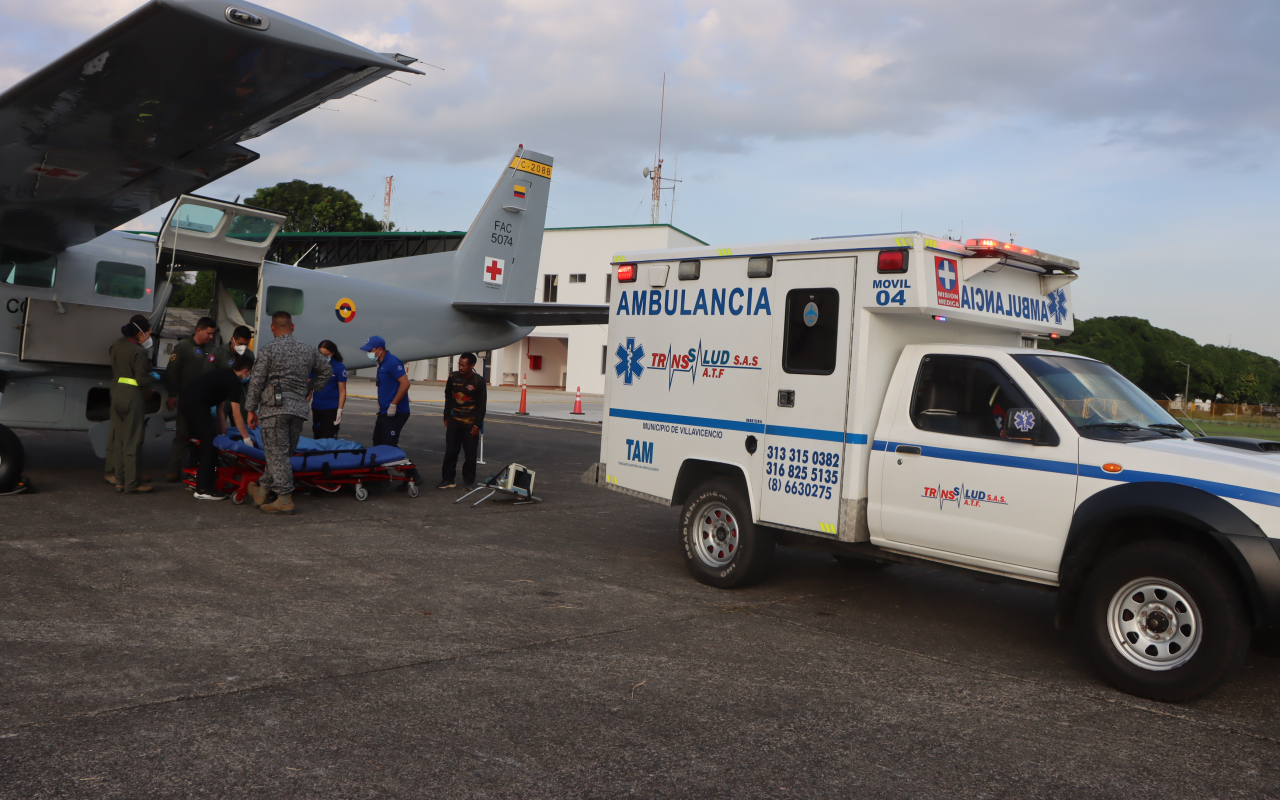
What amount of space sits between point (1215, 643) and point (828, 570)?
144 inches

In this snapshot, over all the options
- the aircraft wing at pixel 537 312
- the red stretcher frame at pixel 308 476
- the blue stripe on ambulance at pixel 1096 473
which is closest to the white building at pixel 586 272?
the aircraft wing at pixel 537 312

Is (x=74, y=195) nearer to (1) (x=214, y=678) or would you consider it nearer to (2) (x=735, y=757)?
(1) (x=214, y=678)

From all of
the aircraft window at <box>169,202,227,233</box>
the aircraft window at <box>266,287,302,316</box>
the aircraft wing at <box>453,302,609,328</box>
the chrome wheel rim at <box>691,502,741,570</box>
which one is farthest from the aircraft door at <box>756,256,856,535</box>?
the aircraft window at <box>266,287,302,316</box>

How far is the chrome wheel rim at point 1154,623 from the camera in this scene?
4785 mm

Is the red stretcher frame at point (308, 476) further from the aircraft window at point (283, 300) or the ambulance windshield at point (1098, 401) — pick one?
the ambulance windshield at point (1098, 401)

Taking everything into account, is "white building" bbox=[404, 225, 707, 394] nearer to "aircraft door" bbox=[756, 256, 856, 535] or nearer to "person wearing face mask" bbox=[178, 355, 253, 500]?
"person wearing face mask" bbox=[178, 355, 253, 500]

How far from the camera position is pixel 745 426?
6.96 meters

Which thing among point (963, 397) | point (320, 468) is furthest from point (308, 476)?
point (963, 397)

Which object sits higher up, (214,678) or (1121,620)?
(1121,620)

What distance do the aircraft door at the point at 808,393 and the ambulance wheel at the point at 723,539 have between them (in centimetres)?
23

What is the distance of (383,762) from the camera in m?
3.56

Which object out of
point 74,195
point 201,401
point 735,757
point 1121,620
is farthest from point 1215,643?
point 74,195

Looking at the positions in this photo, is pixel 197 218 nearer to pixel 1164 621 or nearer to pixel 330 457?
pixel 330 457

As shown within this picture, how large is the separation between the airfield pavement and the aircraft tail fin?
8049mm
